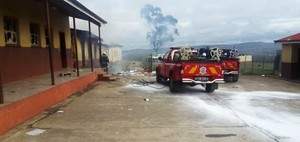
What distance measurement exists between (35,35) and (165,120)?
8368 mm

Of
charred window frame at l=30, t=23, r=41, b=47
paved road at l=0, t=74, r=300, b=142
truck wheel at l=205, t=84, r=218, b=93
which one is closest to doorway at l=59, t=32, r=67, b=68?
charred window frame at l=30, t=23, r=41, b=47

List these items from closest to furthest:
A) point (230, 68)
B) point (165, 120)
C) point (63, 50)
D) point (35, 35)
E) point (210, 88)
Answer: point (165, 120) < point (210, 88) < point (35, 35) < point (63, 50) < point (230, 68)

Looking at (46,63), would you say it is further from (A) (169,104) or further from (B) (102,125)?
(B) (102,125)

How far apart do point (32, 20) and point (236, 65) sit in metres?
11.2

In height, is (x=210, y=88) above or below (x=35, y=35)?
below

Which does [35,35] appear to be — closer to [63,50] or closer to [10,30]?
[10,30]

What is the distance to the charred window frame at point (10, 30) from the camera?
11680 millimetres

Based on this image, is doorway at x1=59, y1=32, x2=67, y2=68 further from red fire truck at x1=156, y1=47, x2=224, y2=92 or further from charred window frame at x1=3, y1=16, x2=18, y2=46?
red fire truck at x1=156, y1=47, x2=224, y2=92

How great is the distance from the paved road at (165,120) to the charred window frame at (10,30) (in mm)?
2922

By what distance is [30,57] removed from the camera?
43.9ft

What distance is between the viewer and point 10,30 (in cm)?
1202

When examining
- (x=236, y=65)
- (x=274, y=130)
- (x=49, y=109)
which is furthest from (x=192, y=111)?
(x=236, y=65)

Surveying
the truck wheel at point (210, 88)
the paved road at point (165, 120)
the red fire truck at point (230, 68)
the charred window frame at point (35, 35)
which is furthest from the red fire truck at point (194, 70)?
the charred window frame at point (35, 35)

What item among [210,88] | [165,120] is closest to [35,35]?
[210,88]
